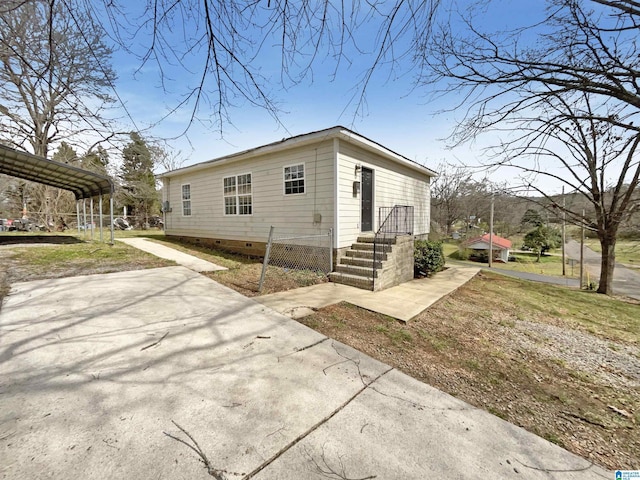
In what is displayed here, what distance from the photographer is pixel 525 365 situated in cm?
288

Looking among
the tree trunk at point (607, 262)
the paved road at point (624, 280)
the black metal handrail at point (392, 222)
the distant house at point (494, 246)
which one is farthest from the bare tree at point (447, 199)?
the black metal handrail at point (392, 222)

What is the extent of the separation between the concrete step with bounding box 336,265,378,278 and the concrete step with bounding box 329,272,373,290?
124 millimetres

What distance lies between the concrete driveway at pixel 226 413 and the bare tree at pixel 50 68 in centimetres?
227

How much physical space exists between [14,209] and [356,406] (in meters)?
29.3

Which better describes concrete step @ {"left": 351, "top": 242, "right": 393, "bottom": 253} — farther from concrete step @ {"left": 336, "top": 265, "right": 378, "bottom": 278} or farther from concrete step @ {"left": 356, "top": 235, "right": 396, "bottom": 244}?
concrete step @ {"left": 336, "top": 265, "right": 378, "bottom": 278}

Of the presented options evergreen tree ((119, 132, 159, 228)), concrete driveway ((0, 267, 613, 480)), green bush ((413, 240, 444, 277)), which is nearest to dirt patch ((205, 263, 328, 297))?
concrete driveway ((0, 267, 613, 480))

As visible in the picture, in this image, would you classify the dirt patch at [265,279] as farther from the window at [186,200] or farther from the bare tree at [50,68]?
the window at [186,200]

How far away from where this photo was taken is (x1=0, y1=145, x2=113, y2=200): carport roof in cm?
768

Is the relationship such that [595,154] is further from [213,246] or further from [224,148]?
[213,246]

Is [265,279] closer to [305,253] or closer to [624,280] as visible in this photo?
[305,253]

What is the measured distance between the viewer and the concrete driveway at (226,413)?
4.62ft

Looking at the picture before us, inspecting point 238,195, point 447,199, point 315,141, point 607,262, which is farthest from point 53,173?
point 447,199

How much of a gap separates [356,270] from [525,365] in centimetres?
357

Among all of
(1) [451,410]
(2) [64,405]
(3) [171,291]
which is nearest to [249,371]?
(2) [64,405]
